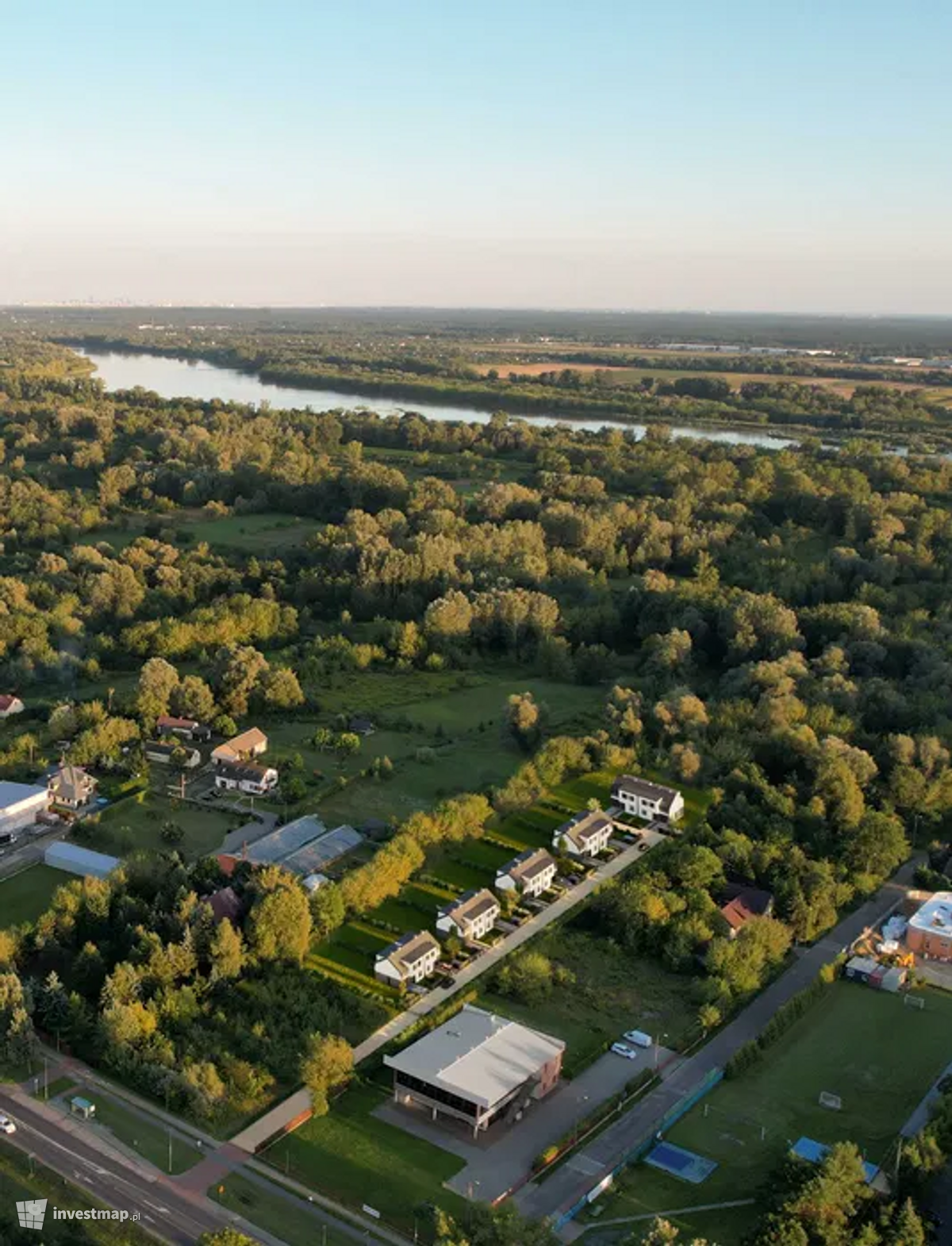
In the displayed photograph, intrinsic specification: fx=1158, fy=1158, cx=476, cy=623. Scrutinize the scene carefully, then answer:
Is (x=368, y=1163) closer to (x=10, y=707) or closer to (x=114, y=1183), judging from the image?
(x=114, y=1183)

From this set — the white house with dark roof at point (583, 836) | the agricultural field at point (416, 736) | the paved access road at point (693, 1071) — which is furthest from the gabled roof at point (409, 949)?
the agricultural field at point (416, 736)

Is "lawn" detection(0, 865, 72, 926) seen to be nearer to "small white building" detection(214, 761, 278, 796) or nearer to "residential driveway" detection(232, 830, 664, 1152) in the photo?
"residential driveway" detection(232, 830, 664, 1152)

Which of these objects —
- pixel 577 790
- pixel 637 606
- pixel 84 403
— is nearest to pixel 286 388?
pixel 84 403

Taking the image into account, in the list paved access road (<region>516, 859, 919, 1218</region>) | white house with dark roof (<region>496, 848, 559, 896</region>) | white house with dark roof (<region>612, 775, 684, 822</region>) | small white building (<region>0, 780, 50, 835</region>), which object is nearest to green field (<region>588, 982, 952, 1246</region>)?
paved access road (<region>516, 859, 919, 1218</region>)

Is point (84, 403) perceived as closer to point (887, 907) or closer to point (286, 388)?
point (286, 388)

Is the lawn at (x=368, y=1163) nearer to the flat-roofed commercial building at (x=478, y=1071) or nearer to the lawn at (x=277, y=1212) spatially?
the lawn at (x=277, y=1212)

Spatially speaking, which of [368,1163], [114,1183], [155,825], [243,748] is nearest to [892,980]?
[368,1163]
